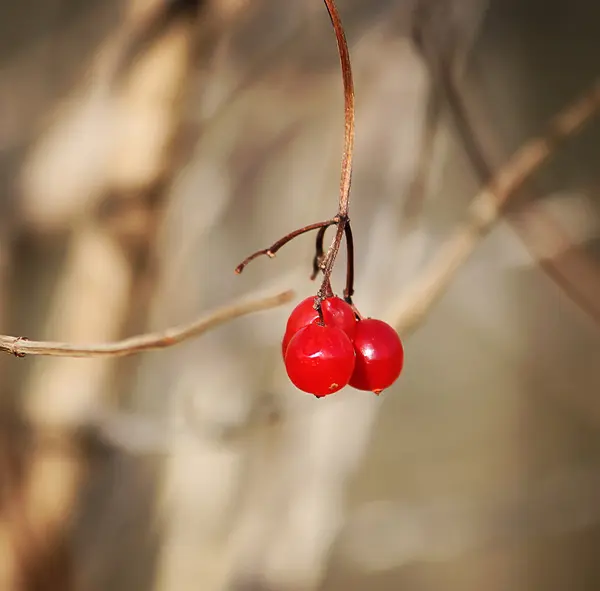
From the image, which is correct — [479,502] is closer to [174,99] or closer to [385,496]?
[385,496]

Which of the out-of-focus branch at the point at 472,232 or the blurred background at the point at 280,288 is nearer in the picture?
the out-of-focus branch at the point at 472,232

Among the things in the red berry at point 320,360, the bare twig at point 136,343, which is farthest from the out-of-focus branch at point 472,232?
the red berry at point 320,360

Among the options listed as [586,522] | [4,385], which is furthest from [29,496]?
[586,522]

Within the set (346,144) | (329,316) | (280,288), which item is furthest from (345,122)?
(280,288)

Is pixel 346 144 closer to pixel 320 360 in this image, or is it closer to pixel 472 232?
pixel 320 360

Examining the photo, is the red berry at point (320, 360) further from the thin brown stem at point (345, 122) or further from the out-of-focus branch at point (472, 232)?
the out-of-focus branch at point (472, 232)

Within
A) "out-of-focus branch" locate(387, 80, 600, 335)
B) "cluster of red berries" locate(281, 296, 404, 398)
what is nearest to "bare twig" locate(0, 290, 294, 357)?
"cluster of red berries" locate(281, 296, 404, 398)
